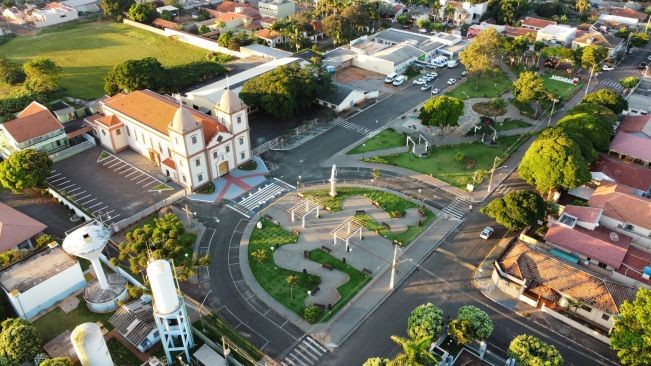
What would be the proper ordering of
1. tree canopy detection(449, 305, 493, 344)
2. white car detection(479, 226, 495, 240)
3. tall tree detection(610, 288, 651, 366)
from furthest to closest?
white car detection(479, 226, 495, 240) < tree canopy detection(449, 305, 493, 344) < tall tree detection(610, 288, 651, 366)

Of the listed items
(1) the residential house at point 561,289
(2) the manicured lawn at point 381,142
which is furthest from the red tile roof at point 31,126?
(1) the residential house at point 561,289

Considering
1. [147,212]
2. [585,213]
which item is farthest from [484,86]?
[147,212]

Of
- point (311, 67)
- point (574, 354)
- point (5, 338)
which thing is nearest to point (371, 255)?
point (574, 354)

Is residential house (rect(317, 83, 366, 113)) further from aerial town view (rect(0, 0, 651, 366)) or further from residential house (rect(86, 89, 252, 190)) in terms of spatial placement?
residential house (rect(86, 89, 252, 190))

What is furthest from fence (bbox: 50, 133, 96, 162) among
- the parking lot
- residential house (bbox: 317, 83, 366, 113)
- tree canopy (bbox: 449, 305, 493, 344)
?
tree canopy (bbox: 449, 305, 493, 344)

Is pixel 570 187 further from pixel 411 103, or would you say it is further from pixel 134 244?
pixel 134 244

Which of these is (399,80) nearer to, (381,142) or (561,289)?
(381,142)
